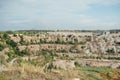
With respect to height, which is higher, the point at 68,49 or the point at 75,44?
the point at 75,44

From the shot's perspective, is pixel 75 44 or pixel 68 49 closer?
pixel 68 49

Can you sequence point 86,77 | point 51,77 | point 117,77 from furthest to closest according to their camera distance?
point 117,77, point 86,77, point 51,77

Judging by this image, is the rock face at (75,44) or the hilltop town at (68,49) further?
A: the rock face at (75,44)

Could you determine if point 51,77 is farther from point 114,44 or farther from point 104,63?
point 114,44

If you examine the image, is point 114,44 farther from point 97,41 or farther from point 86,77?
point 86,77

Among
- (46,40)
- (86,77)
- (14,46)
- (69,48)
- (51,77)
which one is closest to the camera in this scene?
(51,77)

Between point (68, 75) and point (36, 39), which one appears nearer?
point (68, 75)

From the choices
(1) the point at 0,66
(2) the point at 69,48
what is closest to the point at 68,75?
(1) the point at 0,66

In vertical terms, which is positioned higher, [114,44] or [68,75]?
[68,75]

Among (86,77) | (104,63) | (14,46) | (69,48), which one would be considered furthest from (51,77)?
(69,48)

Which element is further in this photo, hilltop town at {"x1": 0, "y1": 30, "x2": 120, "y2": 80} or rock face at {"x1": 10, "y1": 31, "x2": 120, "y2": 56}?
rock face at {"x1": 10, "y1": 31, "x2": 120, "y2": 56}
